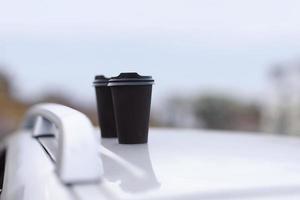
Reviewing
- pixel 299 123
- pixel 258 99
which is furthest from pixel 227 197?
pixel 258 99

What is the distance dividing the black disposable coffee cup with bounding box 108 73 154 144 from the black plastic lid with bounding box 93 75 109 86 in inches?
5.6

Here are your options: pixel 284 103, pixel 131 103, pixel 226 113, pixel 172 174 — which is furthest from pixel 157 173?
pixel 226 113

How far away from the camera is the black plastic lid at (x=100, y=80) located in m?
1.67

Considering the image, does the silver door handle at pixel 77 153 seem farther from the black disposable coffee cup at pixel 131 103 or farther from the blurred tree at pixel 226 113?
the blurred tree at pixel 226 113

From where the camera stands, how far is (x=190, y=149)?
1.57m

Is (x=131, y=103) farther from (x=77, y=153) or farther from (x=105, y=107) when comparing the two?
(x=77, y=153)

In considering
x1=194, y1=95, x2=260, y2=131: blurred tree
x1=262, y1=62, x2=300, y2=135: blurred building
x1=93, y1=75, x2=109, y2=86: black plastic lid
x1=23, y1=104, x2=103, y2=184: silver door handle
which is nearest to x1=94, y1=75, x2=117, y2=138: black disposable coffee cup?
x1=93, y1=75, x2=109, y2=86: black plastic lid

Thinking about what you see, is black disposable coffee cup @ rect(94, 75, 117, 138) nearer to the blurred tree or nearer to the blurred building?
the blurred building

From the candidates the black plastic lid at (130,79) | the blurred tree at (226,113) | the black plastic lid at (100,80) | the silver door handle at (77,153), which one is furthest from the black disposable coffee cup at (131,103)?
the blurred tree at (226,113)

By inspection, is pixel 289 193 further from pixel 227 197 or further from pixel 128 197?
pixel 128 197

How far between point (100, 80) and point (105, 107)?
100 mm

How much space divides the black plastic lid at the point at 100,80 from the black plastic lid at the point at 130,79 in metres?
0.17

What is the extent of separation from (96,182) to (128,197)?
0.10 meters

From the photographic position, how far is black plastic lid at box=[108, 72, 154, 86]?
4.79 ft
